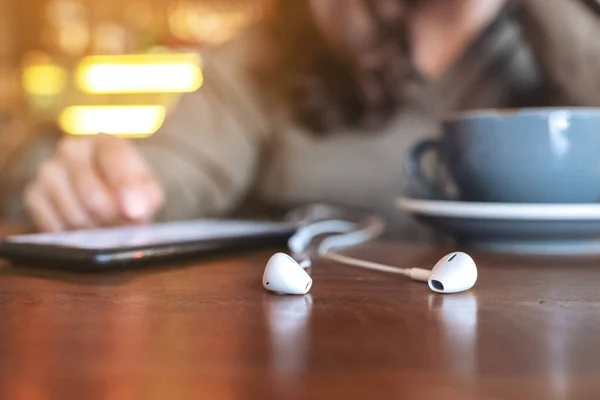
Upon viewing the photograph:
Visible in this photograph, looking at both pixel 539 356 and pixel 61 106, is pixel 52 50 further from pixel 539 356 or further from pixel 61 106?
pixel 539 356

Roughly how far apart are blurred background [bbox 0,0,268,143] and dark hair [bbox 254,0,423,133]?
5.64 feet

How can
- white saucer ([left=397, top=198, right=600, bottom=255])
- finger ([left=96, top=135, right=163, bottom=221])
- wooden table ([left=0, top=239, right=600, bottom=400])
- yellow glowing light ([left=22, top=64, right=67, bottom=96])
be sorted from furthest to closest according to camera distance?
yellow glowing light ([left=22, top=64, right=67, bottom=96]) → finger ([left=96, top=135, right=163, bottom=221]) → white saucer ([left=397, top=198, right=600, bottom=255]) → wooden table ([left=0, top=239, right=600, bottom=400])

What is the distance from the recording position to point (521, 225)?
1.51 ft

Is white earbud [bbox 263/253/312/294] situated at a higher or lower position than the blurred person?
lower

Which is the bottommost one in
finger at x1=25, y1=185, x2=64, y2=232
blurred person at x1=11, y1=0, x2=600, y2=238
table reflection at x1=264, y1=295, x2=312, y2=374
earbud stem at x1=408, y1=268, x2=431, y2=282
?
earbud stem at x1=408, y1=268, x2=431, y2=282

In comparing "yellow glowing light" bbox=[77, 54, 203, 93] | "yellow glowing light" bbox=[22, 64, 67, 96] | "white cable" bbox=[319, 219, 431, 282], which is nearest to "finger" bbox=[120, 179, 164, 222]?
"white cable" bbox=[319, 219, 431, 282]

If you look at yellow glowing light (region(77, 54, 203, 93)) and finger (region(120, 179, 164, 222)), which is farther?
yellow glowing light (region(77, 54, 203, 93))

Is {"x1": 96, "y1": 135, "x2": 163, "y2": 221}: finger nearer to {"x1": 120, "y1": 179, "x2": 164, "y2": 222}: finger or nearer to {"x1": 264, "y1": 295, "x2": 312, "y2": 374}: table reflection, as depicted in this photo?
{"x1": 120, "y1": 179, "x2": 164, "y2": 222}: finger

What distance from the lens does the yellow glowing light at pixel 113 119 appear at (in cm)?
275

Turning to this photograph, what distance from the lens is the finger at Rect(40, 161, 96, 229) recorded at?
583 mm

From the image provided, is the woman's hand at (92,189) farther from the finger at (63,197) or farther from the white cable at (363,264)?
the white cable at (363,264)

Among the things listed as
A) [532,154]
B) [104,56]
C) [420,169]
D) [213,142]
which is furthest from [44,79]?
[532,154]

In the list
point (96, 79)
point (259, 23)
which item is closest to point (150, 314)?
point (259, 23)

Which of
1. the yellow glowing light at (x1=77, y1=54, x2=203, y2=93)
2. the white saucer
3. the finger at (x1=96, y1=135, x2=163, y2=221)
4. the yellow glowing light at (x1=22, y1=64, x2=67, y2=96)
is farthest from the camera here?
the yellow glowing light at (x1=22, y1=64, x2=67, y2=96)
